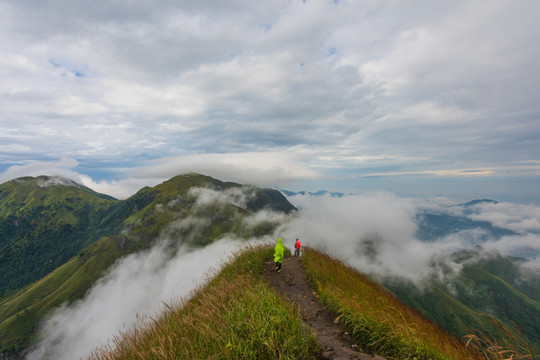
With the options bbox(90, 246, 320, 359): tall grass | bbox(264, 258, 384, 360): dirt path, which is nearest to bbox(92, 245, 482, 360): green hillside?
bbox(90, 246, 320, 359): tall grass

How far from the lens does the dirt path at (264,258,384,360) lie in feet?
15.8

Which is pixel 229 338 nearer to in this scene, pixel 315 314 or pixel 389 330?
pixel 389 330

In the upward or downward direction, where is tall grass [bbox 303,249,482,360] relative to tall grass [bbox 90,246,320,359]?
downward

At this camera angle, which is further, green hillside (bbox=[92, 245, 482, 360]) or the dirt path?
the dirt path

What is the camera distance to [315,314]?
7594 mm

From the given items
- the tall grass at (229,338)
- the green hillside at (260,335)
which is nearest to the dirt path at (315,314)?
the green hillside at (260,335)

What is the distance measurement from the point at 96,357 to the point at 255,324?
3.18 m

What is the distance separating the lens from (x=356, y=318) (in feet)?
20.7

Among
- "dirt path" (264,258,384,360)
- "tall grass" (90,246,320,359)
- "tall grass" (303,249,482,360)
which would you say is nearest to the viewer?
"tall grass" (90,246,320,359)

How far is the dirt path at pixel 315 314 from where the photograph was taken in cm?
483

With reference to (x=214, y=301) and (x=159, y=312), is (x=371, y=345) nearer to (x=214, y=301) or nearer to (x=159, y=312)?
(x=214, y=301)

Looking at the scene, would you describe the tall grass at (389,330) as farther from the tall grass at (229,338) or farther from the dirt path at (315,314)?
the tall grass at (229,338)

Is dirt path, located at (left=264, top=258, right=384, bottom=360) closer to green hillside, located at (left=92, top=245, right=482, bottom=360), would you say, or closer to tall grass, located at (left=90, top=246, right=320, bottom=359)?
green hillside, located at (left=92, top=245, right=482, bottom=360)

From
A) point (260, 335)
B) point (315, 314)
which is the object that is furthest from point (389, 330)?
point (260, 335)
